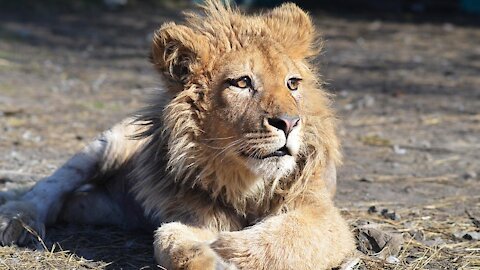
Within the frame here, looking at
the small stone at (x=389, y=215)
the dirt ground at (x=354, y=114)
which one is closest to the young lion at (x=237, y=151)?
the dirt ground at (x=354, y=114)

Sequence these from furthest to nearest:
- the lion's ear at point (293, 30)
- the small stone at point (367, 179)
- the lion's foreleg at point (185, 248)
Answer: the small stone at point (367, 179)
the lion's ear at point (293, 30)
the lion's foreleg at point (185, 248)

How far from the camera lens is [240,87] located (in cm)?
423

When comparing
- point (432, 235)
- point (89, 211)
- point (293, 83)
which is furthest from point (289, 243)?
point (89, 211)

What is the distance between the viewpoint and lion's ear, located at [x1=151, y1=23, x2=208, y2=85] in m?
4.29

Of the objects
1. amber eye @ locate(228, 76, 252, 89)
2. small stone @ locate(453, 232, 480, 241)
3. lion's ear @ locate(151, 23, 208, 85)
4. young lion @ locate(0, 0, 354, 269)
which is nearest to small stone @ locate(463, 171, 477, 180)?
small stone @ locate(453, 232, 480, 241)

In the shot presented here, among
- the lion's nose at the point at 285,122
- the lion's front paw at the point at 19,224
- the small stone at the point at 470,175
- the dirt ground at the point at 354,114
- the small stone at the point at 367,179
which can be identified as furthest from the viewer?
the small stone at the point at 470,175

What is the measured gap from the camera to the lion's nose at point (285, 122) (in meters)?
3.95

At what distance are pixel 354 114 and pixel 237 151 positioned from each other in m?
5.16

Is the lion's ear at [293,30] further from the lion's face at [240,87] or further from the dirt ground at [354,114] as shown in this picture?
the dirt ground at [354,114]

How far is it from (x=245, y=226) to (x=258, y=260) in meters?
0.54

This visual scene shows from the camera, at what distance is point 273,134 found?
13.0ft

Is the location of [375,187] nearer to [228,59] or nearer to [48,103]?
[228,59]

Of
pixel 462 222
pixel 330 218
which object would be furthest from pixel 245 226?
pixel 462 222

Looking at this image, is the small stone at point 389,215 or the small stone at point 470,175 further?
the small stone at point 470,175
